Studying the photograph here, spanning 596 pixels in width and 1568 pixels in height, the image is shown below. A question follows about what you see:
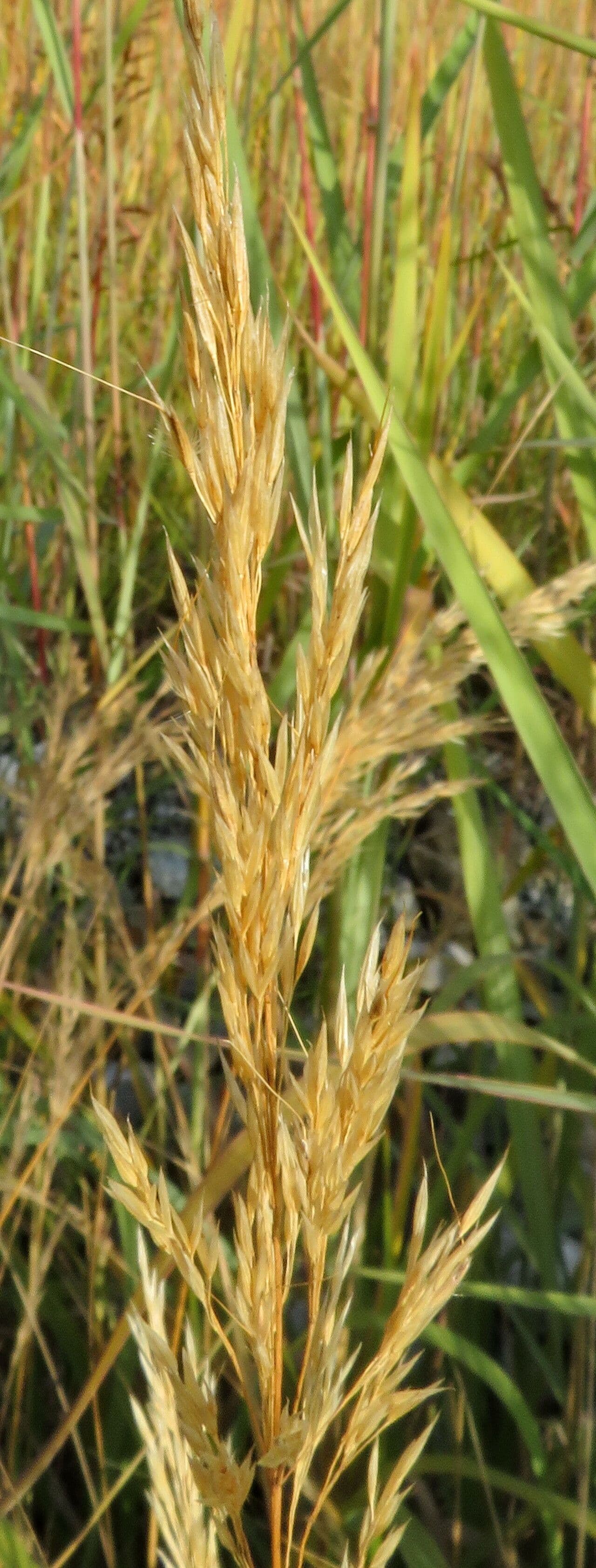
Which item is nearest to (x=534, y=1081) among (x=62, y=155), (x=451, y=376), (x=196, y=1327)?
(x=196, y=1327)

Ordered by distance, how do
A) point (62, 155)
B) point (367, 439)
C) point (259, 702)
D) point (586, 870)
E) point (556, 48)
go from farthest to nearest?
point (556, 48) < point (62, 155) < point (367, 439) < point (586, 870) < point (259, 702)

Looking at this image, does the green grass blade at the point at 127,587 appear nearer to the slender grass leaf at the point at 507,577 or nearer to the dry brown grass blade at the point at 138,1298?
the slender grass leaf at the point at 507,577

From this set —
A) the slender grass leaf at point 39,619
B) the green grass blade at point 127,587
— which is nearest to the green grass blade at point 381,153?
the green grass blade at point 127,587

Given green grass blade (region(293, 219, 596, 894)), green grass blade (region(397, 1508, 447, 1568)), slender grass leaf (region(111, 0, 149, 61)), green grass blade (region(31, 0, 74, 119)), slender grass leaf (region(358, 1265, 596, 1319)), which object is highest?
slender grass leaf (region(111, 0, 149, 61))

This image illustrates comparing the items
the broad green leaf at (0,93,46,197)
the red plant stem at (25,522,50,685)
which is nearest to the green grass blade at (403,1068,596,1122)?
the red plant stem at (25,522,50,685)

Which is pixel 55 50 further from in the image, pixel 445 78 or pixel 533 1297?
pixel 533 1297

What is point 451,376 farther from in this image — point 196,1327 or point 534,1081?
point 196,1327

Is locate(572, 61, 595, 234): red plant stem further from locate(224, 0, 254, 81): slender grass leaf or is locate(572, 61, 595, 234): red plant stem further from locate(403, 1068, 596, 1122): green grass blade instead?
locate(403, 1068, 596, 1122): green grass blade
